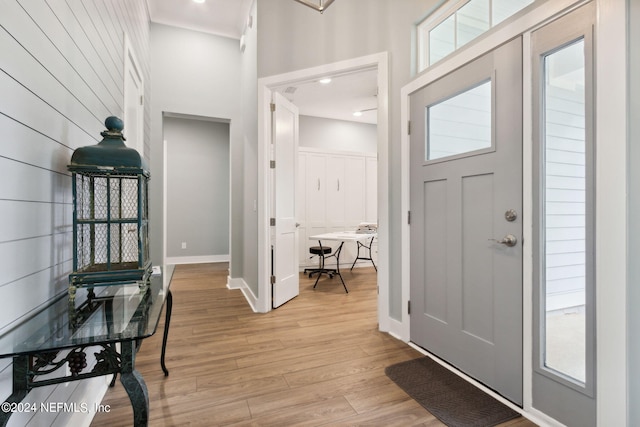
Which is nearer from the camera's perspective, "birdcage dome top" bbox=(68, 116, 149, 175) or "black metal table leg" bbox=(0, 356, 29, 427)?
"black metal table leg" bbox=(0, 356, 29, 427)

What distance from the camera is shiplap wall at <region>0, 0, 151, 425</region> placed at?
1041 millimetres

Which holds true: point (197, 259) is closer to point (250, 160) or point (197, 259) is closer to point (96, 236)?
point (250, 160)

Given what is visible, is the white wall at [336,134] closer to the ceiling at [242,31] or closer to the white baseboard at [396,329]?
the ceiling at [242,31]

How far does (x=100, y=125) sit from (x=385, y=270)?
2.37 meters

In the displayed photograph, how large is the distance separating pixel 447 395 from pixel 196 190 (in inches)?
247

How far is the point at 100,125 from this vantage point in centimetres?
206

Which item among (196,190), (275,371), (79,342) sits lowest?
(275,371)

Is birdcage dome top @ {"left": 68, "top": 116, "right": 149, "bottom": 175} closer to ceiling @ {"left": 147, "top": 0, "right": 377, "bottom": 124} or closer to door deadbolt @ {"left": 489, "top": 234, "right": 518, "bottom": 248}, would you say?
door deadbolt @ {"left": 489, "top": 234, "right": 518, "bottom": 248}

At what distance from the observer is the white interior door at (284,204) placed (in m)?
3.50

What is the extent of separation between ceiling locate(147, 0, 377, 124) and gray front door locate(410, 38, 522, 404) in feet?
4.58

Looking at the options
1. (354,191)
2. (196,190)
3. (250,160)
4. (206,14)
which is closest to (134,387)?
(250,160)

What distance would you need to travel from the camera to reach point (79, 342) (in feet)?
3.24

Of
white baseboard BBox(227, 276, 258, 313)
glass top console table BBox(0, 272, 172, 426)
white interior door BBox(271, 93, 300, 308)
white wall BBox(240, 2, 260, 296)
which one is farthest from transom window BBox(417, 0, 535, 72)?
white baseboard BBox(227, 276, 258, 313)

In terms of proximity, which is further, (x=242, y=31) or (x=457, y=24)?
(x=242, y=31)
